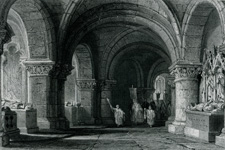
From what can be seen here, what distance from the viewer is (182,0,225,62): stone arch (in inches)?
351

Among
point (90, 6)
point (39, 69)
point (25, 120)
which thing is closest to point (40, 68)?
point (39, 69)

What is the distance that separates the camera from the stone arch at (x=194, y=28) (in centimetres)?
892

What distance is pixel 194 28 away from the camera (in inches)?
377

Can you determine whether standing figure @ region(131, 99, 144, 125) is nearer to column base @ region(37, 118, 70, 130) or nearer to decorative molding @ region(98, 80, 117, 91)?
decorative molding @ region(98, 80, 117, 91)

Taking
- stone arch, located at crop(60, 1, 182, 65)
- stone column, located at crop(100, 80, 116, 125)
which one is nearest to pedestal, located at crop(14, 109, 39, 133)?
stone arch, located at crop(60, 1, 182, 65)

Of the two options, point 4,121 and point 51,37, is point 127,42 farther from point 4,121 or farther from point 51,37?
point 4,121

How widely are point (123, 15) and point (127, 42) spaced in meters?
3.41

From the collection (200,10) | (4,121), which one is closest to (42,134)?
(4,121)

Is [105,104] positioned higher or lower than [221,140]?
higher

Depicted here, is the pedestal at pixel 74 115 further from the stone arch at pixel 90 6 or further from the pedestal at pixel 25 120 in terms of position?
the pedestal at pixel 25 120

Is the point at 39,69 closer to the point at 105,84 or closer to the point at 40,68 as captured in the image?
the point at 40,68

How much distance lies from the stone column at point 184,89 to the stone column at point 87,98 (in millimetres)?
4806

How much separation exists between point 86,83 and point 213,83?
6549mm

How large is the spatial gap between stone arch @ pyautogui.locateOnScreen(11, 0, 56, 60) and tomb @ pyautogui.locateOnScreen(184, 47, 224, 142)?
399 centimetres
